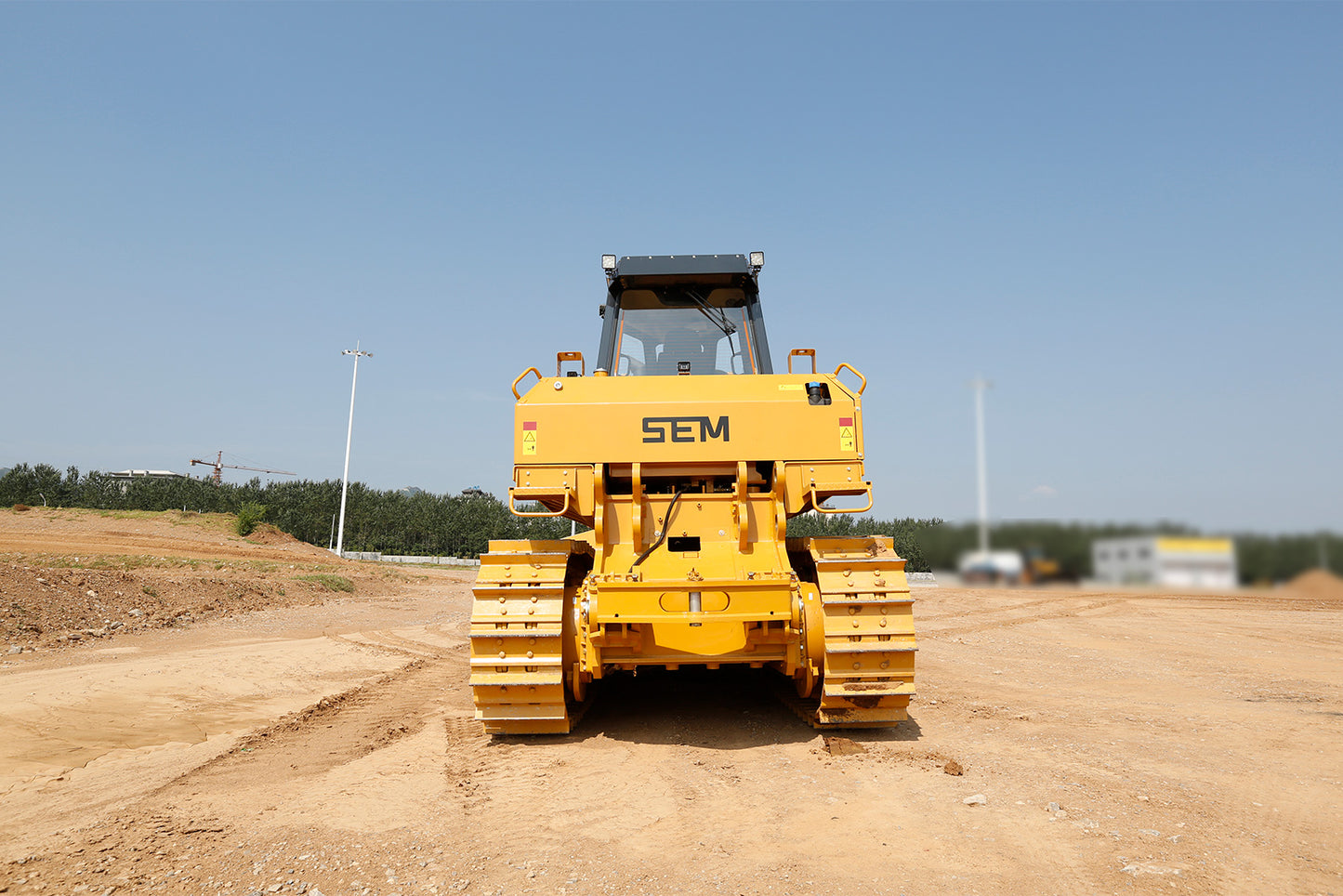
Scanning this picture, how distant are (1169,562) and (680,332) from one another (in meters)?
7.42

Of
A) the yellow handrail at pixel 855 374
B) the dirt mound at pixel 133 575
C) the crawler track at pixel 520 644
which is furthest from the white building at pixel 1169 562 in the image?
the dirt mound at pixel 133 575

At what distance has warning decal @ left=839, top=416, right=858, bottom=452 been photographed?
19.7 feet

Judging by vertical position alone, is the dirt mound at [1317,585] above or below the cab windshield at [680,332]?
below

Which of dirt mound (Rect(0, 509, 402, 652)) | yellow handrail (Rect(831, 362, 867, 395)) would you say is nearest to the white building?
yellow handrail (Rect(831, 362, 867, 395))

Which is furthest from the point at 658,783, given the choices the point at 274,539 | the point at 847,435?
the point at 274,539

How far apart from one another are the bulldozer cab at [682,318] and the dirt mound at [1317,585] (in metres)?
9.26

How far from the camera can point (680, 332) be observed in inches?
308

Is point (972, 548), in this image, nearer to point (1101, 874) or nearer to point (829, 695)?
point (829, 695)

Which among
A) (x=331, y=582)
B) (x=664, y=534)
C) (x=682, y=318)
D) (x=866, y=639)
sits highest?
(x=682, y=318)

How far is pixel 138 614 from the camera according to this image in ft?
41.2

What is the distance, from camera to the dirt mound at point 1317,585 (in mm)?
10875

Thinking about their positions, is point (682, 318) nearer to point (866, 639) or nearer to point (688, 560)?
point (688, 560)

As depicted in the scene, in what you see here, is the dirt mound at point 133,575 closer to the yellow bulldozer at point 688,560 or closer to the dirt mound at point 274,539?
the dirt mound at point 274,539

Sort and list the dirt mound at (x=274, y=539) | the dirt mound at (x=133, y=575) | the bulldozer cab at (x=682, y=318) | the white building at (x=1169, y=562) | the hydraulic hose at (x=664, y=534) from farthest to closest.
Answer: the dirt mound at (x=274, y=539) < the dirt mound at (x=133, y=575) < the white building at (x=1169, y=562) < the bulldozer cab at (x=682, y=318) < the hydraulic hose at (x=664, y=534)
